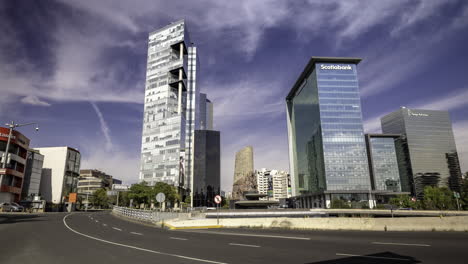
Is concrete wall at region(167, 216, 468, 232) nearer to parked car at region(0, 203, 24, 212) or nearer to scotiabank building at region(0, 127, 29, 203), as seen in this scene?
parked car at region(0, 203, 24, 212)

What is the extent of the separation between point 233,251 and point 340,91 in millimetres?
119531

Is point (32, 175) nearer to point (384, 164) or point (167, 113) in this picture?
point (167, 113)

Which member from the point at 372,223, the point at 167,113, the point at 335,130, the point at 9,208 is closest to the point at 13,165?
the point at 9,208

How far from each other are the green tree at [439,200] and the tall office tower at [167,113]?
320ft

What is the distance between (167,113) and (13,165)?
63589mm

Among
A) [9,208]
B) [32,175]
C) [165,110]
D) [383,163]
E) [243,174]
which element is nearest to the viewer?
[9,208]

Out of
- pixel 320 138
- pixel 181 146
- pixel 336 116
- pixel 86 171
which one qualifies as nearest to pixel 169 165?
pixel 181 146

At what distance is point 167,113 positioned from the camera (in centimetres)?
12694

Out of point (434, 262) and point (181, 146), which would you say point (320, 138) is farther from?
point (434, 262)

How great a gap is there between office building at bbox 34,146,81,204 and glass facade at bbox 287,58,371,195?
108 meters

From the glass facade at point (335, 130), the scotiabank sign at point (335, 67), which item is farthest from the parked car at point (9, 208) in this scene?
the scotiabank sign at point (335, 67)

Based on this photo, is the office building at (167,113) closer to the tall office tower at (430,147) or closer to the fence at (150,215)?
the fence at (150,215)

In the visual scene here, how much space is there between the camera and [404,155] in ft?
571

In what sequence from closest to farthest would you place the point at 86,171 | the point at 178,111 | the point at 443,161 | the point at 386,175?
→ the point at 178,111
the point at 386,175
the point at 443,161
the point at 86,171
